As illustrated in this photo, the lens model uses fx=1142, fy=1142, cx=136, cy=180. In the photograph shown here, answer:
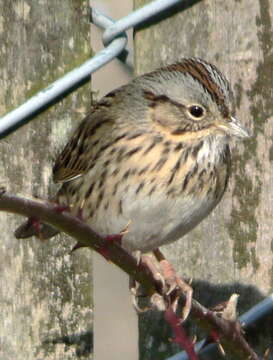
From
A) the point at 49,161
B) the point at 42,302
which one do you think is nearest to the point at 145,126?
the point at 49,161

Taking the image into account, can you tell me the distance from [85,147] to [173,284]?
113cm

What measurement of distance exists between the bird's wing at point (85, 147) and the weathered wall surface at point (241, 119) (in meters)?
0.36

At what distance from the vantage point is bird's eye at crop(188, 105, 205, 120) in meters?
3.75

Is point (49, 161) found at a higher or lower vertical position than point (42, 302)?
higher

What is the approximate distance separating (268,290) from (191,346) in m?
1.32

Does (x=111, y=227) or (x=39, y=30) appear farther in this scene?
(x=111, y=227)

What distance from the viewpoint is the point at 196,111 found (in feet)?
12.4

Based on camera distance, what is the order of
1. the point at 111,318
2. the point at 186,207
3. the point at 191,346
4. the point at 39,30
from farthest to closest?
the point at 111,318 < the point at 186,207 < the point at 39,30 < the point at 191,346

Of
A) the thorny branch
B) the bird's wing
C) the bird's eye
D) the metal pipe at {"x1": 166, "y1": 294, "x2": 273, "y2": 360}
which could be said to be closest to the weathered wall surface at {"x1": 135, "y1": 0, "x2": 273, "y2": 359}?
the metal pipe at {"x1": 166, "y1": 294, "x2": 273, "y2": 360}

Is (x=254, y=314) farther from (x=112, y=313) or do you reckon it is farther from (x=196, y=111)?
(x=112, y=313)

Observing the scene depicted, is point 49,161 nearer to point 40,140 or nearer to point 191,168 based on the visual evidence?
point 40,140

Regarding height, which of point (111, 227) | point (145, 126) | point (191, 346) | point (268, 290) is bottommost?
point (191, 346)

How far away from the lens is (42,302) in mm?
3473

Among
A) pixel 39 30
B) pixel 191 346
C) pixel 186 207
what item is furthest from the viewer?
pixel 186 207
